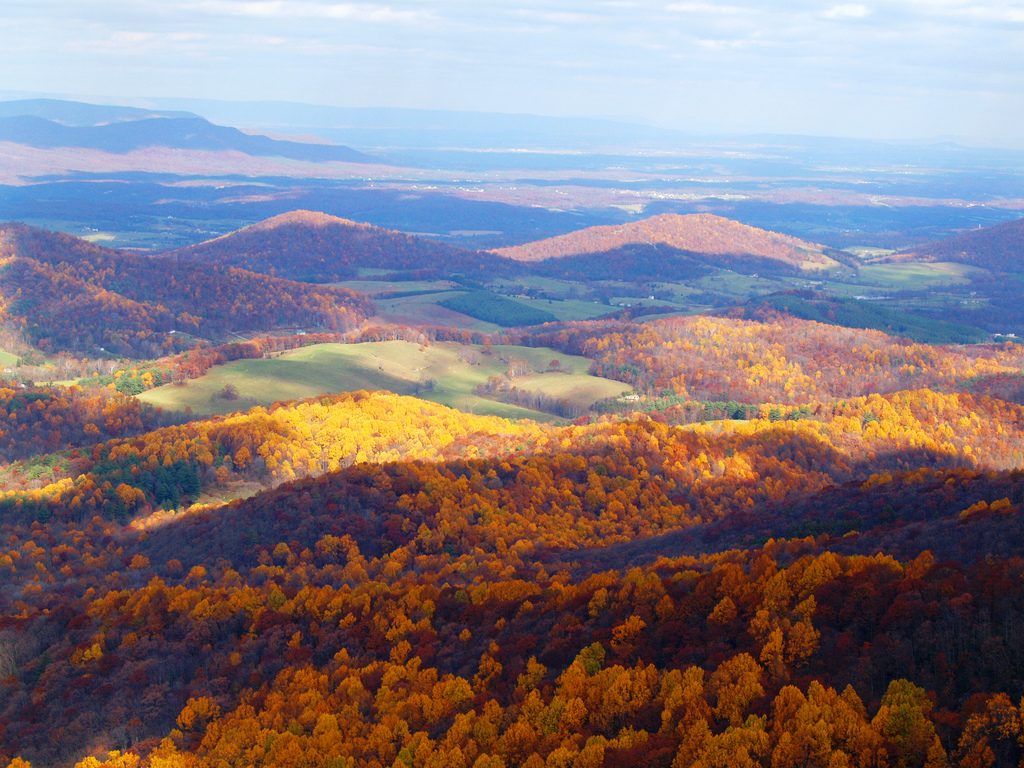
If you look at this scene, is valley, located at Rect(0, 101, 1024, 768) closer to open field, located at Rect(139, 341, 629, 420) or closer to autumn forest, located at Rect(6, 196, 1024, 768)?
autumn forest, located at Rect(6, 196, 1024, 768)

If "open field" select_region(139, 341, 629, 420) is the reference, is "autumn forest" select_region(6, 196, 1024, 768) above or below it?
above

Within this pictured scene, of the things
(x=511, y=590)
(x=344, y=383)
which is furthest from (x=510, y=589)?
(x=344, y=383)

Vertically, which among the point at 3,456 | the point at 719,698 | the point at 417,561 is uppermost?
the point at 719,698

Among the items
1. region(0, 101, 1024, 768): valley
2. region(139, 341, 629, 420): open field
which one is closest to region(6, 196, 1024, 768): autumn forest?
region(0, 101, 1024, 768): valley

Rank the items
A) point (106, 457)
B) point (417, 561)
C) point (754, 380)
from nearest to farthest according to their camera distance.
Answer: point (417, 561) → point (106, 457) → point (754, 380)

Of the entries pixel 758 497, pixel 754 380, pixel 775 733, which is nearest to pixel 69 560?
pixel 758 497

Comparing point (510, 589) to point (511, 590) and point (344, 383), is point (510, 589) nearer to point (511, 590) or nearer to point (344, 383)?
point (511, 590)

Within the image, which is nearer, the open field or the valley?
the valley

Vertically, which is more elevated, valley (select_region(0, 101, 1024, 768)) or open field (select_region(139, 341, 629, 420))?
valley (select_region(0, 101, 1024, 768))

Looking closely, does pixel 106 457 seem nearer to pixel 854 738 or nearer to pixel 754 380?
pixel 854 738
